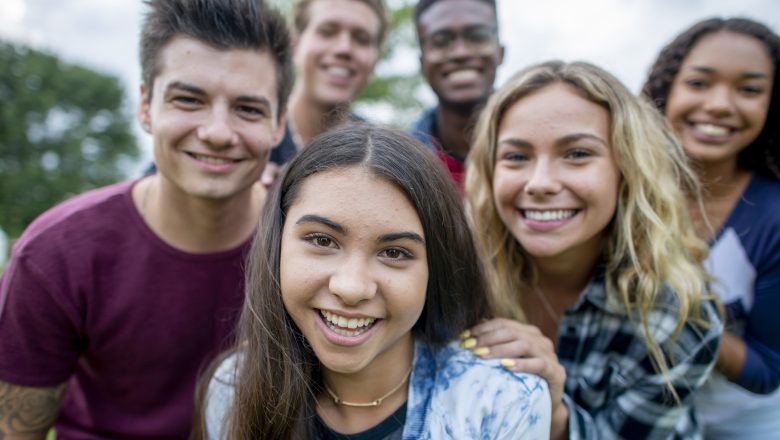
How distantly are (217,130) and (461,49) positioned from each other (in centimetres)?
217

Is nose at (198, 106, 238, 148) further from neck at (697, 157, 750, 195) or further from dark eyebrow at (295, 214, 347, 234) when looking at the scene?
neck at (697, 157, 750, 195)

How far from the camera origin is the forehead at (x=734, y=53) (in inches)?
115

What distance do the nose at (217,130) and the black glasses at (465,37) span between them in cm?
204

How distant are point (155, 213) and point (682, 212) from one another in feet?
8.06

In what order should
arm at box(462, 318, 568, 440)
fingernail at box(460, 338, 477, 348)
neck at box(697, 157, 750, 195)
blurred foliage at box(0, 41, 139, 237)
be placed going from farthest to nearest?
blurred foliage at box(0, 41, 139, 237)
neck at box(697, 157, 750, 195)
fingernail at box(460, 338, 477, 348)
arm at box(462, 318, 568, 440)

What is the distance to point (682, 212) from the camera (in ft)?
8.80

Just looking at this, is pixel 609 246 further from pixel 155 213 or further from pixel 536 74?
pixel 155 213

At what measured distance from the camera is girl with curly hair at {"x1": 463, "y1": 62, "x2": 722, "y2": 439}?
2.37 m

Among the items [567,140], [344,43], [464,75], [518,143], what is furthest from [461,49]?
[567,140]

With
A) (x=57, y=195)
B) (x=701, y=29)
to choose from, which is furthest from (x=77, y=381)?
(x=57, y=195)

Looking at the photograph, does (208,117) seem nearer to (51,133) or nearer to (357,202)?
(357,202)

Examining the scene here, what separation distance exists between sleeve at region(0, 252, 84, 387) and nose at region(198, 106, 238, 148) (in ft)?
2.78

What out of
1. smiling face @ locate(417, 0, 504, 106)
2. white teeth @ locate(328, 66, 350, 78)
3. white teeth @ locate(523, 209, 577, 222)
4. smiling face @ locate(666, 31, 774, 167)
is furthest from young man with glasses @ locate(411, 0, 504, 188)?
white teeth @ locate(523, 209, 577, 222)

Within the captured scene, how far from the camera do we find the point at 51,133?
2719cm
